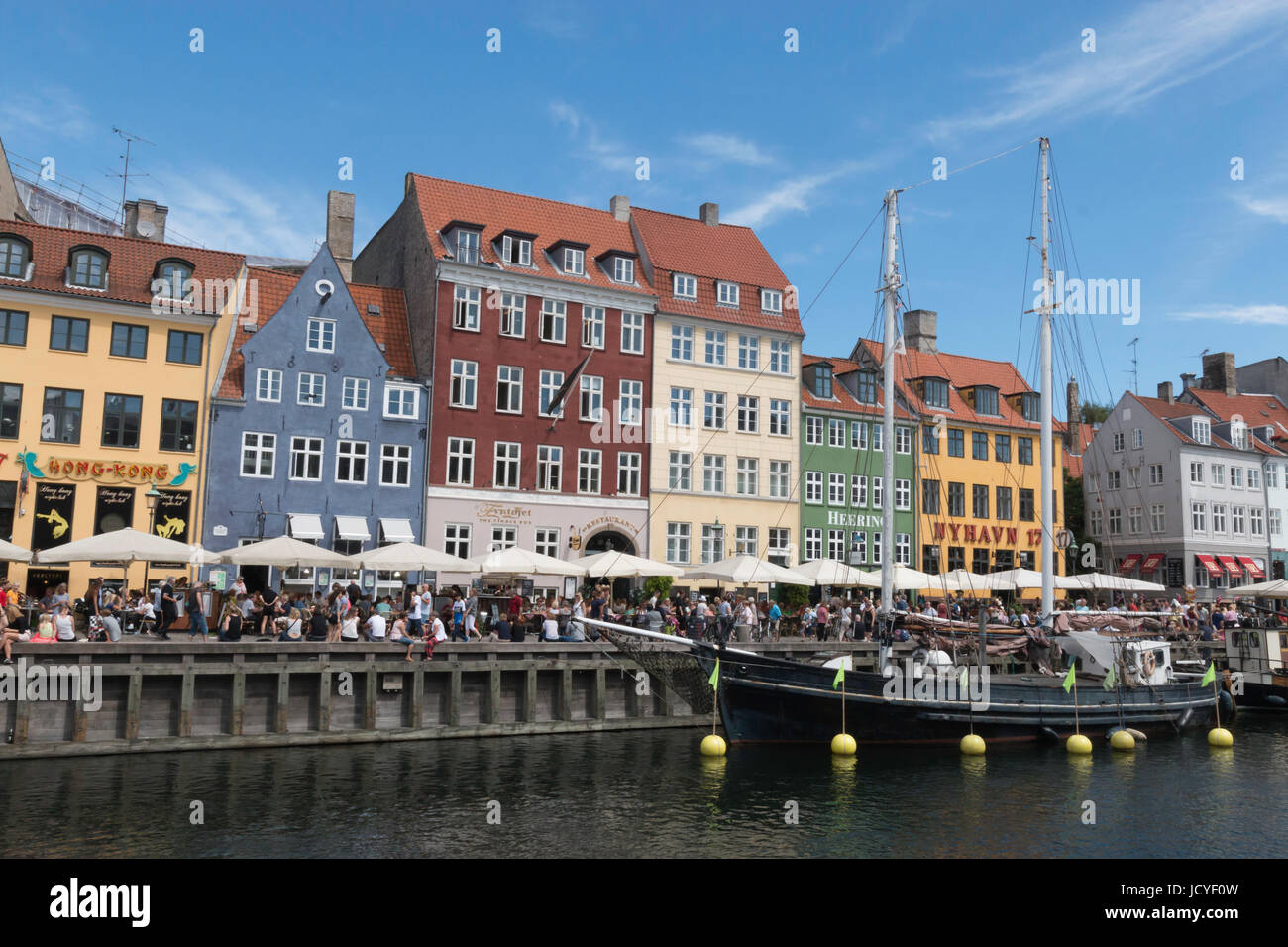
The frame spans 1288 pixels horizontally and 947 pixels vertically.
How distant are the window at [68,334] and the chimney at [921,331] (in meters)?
43.5

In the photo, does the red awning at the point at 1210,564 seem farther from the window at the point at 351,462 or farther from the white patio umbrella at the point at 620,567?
the window at the point at 351,462

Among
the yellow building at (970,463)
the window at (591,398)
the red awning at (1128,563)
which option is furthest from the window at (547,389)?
the red awning at (1128,563)

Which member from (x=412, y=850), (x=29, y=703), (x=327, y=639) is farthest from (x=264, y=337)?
(x=412, y=850)

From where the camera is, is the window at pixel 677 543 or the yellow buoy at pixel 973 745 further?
the window at pixel 677 543

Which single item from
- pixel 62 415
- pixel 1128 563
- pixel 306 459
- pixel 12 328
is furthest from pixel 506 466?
pixel 1128 563

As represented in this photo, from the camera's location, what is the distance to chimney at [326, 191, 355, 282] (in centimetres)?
4812

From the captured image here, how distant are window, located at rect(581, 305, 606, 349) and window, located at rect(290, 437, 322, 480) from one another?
12.7 metres

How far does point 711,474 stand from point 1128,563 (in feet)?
106

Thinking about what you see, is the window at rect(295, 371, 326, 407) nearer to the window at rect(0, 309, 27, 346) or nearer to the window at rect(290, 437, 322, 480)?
the window at rect(290, 437, 322, 480)

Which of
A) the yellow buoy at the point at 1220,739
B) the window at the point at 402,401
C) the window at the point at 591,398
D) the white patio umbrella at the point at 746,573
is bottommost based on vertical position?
the yellow buoy at the point at 1220,739

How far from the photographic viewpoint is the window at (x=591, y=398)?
47406 mm

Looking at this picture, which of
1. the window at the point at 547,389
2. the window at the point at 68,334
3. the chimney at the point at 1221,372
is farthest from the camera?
the chimney at the point at 1221,372

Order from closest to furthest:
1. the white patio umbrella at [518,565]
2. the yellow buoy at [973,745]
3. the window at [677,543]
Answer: the yellow buoy at [973,745], the white patio umbrella at [518,565], the window at [677,543]

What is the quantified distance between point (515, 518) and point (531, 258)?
11.6m
